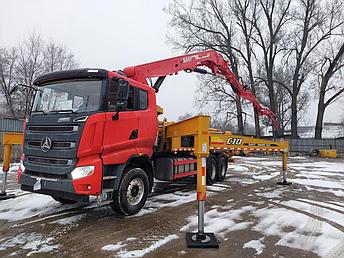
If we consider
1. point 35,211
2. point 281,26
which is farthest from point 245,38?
point 35,211

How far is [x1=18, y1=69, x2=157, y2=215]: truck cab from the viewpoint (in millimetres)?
5039

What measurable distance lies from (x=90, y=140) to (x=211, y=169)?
6.22 meters

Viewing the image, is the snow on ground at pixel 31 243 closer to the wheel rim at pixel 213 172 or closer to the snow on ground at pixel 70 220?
the snow on ground at pixel 70 220

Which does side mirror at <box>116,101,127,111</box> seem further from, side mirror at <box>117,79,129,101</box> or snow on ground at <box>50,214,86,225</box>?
snow on ground at <box>50,214,86,225</box>

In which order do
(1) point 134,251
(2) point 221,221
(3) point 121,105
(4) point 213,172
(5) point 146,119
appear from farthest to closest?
(4) point 213,172 < (5) point 146,119 < (2) point 221,221 < (3) point 121,105 < (1) point 134,251

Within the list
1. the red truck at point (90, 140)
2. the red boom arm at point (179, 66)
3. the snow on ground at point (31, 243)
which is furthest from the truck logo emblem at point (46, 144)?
the red boom arm at point (179, 66)

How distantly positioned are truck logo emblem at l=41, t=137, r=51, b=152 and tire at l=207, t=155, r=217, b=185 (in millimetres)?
6198

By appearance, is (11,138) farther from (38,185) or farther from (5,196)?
(38,185)

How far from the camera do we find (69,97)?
5.57 m

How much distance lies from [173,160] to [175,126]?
1392 millimetres

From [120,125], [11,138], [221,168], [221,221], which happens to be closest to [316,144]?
[221,168]

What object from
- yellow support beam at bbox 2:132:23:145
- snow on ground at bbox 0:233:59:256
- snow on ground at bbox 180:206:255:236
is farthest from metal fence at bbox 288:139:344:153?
snow on ground at bbox 0:233:59:256

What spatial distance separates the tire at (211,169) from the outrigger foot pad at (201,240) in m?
5.49

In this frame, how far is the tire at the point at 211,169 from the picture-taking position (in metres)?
10.2
